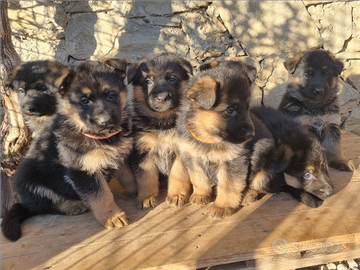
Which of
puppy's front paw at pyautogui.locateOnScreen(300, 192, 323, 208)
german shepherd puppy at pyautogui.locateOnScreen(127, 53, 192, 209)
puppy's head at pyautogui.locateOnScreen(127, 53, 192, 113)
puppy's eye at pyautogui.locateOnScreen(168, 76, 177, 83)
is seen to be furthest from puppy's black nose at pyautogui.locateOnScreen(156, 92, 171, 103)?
puppy's front paw at pyautogui.locateOnScreen(300, 192, 323, 208)

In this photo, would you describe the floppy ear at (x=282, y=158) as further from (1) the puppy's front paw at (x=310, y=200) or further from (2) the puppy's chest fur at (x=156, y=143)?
(2) the puppy's chest fur at (x=156, y=143)

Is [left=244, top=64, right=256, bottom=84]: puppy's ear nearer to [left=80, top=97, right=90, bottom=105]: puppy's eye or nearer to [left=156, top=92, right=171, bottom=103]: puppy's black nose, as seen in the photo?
[left=156, top=92, right=171, bottom=103]: puppy's black nose

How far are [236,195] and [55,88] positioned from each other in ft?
6.50

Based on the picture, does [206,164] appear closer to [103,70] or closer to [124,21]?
[103,70]

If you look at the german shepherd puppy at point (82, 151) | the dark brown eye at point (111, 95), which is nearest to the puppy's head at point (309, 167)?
the german shepherd puppy at point (82, 151)

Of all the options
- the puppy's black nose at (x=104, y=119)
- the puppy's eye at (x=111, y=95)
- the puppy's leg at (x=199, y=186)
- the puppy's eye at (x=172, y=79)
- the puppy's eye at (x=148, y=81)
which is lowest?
the puppy's leg at (x=199, y=186)

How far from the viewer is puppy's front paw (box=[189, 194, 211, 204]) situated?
10.4 feet

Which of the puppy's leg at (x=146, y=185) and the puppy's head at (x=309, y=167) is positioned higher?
the puppy's head at (x=309, y=167)

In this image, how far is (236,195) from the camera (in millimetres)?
2957

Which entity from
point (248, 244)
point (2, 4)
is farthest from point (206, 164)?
point (2, 4)

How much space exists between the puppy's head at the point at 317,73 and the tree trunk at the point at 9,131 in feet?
12.4

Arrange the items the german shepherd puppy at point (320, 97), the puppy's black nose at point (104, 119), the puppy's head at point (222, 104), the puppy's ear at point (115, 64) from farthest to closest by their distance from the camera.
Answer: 1. the german shepherd puppy at point (320, 97)
2. the puppy's ear at point (115, 64)
3. the puppy's black nose at point (104, 119)
4. the puppy's head at point (222, 104)

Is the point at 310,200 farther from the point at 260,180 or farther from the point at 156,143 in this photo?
the point at 156,143

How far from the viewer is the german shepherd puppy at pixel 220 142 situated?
265 centimetres
